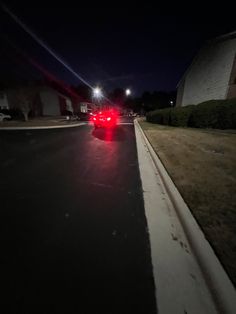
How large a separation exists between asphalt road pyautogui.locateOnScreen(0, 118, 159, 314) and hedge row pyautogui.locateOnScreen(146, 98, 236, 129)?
11.4 metres

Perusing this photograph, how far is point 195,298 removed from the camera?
166cm

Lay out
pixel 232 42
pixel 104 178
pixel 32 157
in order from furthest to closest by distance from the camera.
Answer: pixel 232 42
pixel 32 157
pixel 104 178

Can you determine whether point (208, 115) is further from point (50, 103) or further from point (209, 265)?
point (50, 103)

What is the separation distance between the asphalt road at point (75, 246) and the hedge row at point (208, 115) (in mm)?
11404

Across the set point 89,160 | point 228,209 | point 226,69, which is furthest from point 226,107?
point 228,209

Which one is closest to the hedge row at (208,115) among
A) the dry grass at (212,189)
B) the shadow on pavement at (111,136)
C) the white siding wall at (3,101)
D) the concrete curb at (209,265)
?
the shadow on pavement at (111,136)

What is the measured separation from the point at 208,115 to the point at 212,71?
8212 mm

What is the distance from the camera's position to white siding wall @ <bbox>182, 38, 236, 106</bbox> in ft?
55.8

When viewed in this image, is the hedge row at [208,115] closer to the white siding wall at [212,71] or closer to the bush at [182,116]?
the bush at [182,116]

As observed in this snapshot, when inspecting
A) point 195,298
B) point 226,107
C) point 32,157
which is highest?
point 226,107

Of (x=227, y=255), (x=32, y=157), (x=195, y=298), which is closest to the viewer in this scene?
(x=195, y=298)

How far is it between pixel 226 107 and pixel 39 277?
1448cm

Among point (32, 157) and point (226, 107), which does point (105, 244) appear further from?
point (226, 107)

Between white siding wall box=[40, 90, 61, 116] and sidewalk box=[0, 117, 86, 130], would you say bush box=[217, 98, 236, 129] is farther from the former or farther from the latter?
white siding wall box=[40, 90, 61, 116]
